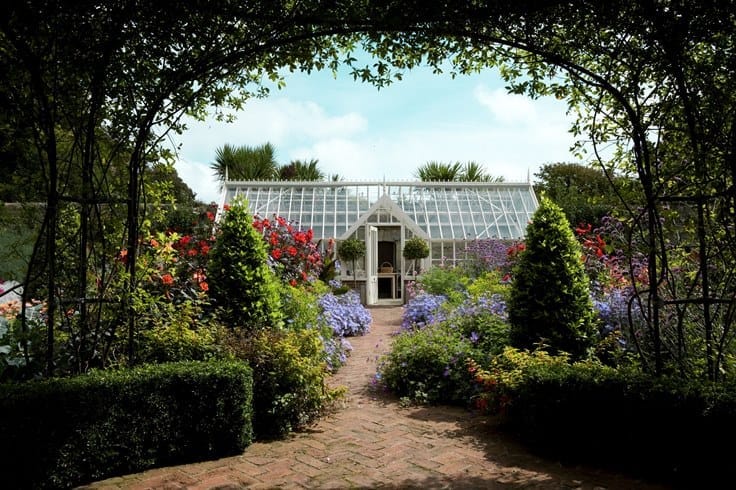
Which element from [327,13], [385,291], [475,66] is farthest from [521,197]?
[327,13]

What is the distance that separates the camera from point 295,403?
460 centimetres

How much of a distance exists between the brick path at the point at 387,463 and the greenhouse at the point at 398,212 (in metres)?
9.37

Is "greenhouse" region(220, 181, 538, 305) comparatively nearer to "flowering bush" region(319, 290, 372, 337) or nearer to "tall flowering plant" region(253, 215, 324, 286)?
"flowering bush" region(319, 290, 372, 337)

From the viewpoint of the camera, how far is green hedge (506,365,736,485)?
3.17 meters

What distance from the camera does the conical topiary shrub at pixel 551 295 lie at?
18.2ft

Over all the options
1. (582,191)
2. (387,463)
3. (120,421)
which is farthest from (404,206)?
(120,421)

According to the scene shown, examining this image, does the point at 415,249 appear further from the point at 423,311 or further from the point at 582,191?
the point at 582,191

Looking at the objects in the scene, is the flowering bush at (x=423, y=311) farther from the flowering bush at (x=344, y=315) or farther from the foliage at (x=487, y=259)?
the foliage at (x=487, y=259)

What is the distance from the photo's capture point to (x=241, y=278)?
566 centimetres

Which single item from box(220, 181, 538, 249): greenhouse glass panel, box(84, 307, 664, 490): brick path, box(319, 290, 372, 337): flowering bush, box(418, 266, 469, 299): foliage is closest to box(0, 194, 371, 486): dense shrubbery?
box(84, 307, 664, 490): brick path

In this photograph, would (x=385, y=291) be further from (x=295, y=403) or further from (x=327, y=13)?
(x=327, y=13)

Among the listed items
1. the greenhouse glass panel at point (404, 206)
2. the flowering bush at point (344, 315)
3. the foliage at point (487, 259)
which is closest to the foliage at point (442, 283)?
the foliage at point (487, 259)

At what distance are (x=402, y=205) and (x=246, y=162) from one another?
7828 millimetres

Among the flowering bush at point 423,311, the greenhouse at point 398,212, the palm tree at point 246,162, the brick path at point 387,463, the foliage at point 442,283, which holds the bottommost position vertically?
the brick path at point 387,463
